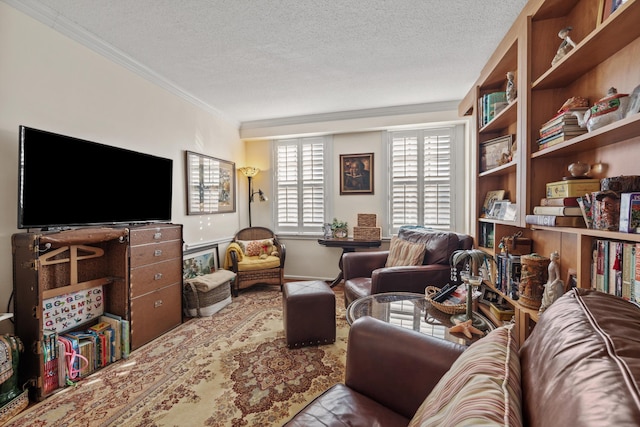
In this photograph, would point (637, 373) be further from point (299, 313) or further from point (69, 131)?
point (69, 131)

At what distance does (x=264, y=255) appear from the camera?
4.15 m

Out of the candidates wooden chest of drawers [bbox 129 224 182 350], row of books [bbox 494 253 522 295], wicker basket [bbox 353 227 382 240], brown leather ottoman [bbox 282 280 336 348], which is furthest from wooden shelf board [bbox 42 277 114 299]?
row of books [bbox 494 253 522 295]

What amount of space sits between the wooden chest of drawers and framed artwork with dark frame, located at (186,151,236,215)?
0.78 metres

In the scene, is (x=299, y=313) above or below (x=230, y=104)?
below

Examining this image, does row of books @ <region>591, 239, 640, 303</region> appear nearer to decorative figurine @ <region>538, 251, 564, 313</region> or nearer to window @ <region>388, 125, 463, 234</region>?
decorative figurine @ <region>538, 251, 564, 313</region>

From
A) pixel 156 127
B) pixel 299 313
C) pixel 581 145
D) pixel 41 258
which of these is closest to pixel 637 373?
pixel 581 145

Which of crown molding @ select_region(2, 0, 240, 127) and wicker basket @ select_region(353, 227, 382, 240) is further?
wicker basket @ select_region(353, 227, 382, 240)

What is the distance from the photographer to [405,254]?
2.91m

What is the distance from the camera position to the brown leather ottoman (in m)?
2.32

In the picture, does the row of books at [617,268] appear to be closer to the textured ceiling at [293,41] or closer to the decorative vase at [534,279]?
the decorative vase at [534,279]

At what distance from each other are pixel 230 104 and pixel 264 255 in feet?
7.12

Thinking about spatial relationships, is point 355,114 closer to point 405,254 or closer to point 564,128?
A: point 405,254

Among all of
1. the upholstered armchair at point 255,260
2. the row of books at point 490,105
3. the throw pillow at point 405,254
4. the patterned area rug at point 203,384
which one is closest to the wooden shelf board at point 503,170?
the row of books at point 490,105

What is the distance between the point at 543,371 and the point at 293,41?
2635mm
